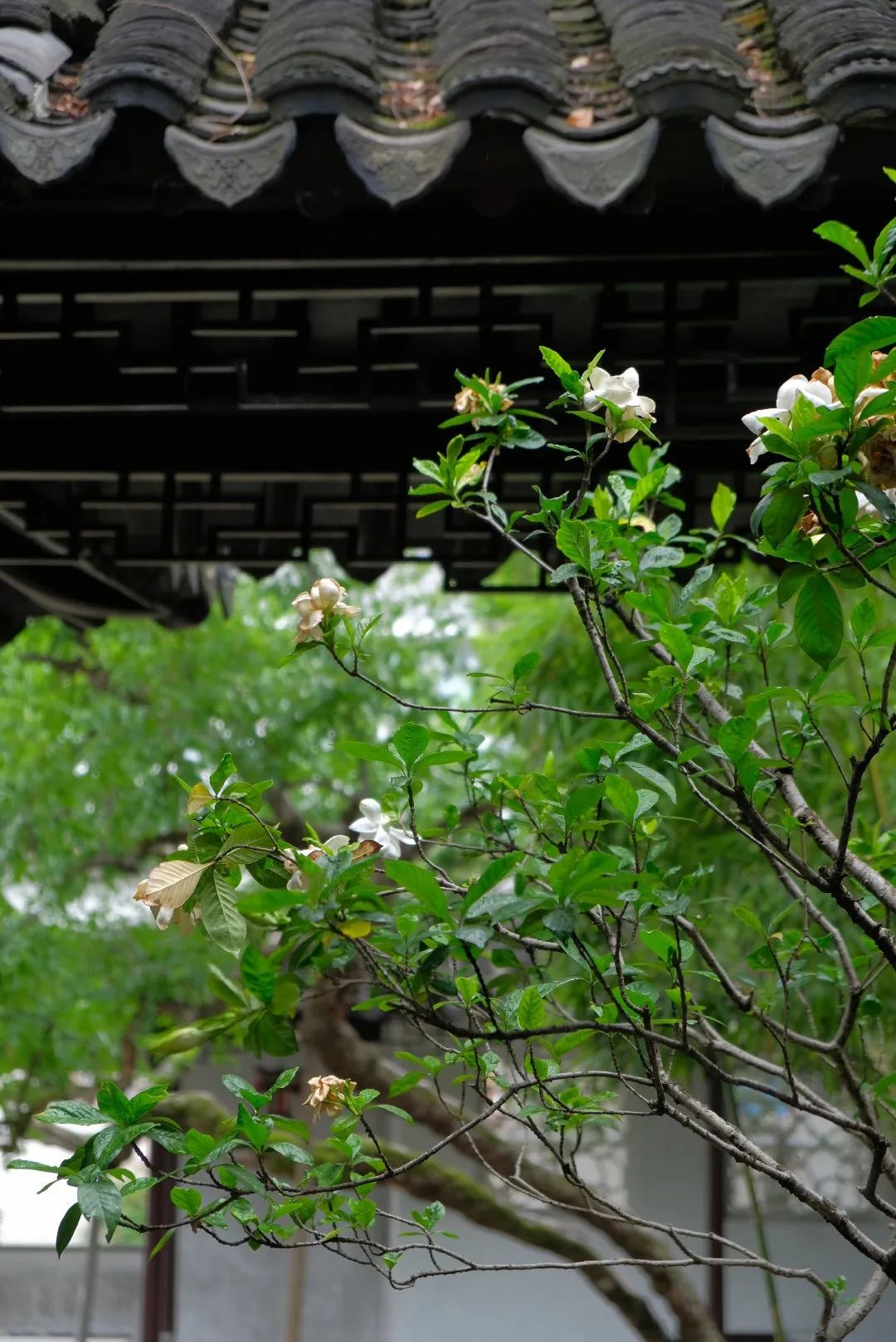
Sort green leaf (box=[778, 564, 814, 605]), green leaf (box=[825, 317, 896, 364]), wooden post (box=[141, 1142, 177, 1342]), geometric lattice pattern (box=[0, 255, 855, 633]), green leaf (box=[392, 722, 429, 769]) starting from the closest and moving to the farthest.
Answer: green leaf (box=[825, 317, 896, 364]) < green leaf (box=[778, 564, 814, 605]) < green leaf (box=[392, 722, 429, 769]) < geometric lattice pattern (box=[0, 255, 855, 633]) < wooden post (box=[141, 1142, 177, 1342])

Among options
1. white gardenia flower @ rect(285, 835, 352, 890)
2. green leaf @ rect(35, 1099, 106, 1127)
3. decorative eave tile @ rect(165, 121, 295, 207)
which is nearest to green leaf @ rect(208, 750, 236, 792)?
white gardenia flower @ rect(285, 835, 352, 890)

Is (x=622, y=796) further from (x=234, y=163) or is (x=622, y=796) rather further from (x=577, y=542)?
(x=234, y=163)

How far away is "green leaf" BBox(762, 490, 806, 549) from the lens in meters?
0.70

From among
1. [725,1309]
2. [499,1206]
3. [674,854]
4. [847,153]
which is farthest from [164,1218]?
[847,153]

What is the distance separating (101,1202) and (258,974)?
374 mm

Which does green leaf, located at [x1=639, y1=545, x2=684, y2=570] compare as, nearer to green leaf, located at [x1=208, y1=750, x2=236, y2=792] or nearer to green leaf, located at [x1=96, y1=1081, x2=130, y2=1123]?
green leaf, located at [x1=208, y1=750, x2=236, y2=792]

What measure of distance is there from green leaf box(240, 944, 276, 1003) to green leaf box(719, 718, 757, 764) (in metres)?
0.46

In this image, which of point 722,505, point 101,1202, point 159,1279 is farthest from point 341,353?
point 159,1279

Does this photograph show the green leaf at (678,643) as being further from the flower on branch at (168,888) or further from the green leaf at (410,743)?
the flower on branch at (168,888)

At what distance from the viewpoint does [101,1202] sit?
0.74 meters

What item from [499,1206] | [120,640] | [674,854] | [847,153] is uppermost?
[120,640]

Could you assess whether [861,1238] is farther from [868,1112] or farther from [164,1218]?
[164,1218]

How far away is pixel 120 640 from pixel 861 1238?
17.7ft

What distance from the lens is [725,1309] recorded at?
581 cm
